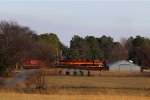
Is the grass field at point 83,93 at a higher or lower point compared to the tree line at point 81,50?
lower

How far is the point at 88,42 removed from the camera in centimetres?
19938

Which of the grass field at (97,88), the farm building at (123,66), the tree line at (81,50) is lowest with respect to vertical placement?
the grass field at (97,88)

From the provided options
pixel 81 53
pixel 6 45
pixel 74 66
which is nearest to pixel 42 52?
pixel 74 66

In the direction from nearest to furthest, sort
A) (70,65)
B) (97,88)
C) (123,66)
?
(97,88) → (70,65) → (123,66)

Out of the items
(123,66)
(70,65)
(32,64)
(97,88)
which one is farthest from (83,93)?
(123,66)

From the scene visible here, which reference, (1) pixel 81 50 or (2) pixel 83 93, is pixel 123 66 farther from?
(2) pixel 83 93

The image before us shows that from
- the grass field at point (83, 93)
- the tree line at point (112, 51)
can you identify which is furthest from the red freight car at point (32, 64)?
the grass field at point (83, 93)

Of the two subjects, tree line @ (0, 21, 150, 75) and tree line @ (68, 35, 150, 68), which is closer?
tree line @ (0, 21, 150, 75)

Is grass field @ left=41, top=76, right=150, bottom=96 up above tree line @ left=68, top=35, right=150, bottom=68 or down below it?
below

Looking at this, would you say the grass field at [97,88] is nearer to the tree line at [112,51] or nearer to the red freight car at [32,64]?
the red freight car at [32,64]

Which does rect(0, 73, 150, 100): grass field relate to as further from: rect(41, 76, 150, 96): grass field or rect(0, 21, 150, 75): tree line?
rect(0, 21, 150, 75): tree line

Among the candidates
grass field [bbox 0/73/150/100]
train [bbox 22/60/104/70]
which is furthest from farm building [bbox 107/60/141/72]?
grass field [bbox 0/73/150/100]

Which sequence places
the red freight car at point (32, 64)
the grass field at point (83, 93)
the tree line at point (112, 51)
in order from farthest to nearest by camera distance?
the tree line at point (112, 51) < the red freight car at point (32, 64) < the grass field at point (83, 93)

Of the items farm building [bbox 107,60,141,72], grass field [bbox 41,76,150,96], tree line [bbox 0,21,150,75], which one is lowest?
grass field [bbox 41,76,150,96]
